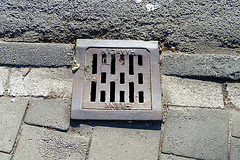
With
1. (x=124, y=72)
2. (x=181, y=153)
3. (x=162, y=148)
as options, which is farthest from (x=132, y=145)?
(x=124, y=72)

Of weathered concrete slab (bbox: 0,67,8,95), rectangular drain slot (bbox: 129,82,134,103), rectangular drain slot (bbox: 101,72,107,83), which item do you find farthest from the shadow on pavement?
weathered concrete slab (bbox: 0,67,8,95)

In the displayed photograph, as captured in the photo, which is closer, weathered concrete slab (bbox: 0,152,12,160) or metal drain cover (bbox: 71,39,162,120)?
weathered concrete slab (bbox: 0,152,12,160)

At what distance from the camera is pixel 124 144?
1.75 meters

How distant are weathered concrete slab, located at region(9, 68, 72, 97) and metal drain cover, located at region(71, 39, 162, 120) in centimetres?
12

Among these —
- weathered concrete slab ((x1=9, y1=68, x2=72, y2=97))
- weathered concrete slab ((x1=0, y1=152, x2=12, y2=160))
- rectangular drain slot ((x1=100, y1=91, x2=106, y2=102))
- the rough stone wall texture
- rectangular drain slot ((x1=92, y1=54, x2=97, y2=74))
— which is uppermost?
the rough stone wall texture

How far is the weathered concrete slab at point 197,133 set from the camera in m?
1.74

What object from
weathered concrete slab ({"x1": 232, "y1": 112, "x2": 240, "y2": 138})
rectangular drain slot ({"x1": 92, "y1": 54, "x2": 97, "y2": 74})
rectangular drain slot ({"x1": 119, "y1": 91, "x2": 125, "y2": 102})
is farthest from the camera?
rectangular drain slot ({"x1": 92, "y1": 54, "x2": 97, "y2": 74})

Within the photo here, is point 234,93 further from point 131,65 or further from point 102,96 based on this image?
point 102,96

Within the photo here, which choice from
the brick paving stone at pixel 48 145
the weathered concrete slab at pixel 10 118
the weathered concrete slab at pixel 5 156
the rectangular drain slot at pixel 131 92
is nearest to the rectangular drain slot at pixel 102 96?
the rectangular drain slot at pixel 131 92

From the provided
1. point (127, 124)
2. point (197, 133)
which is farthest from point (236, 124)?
point (127, 124)

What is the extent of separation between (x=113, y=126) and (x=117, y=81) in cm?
43

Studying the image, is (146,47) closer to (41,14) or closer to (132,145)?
(132,145)

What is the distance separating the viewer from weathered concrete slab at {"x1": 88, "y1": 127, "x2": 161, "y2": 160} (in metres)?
1.71

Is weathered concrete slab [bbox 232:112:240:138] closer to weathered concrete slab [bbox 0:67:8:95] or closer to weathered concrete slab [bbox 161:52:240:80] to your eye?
weathered concrete slab [bbox 161:52:240:80]
